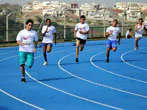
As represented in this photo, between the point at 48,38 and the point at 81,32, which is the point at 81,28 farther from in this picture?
the point at 48,38

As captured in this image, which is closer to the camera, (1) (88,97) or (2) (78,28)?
(1) (88,97)

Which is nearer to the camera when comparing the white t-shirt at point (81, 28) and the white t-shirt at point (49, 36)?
the white t-shirt at point (49, 36)

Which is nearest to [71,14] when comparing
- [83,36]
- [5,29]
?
[5,29]

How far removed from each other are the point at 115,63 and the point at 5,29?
11.4 m

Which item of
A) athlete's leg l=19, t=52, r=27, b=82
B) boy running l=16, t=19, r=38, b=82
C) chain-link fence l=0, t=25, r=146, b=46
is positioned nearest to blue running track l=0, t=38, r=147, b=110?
athlete's leg l=19, t=52, r=27, b=82

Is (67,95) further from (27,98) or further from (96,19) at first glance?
(96,19)

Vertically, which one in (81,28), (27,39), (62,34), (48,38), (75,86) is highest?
(81,28)

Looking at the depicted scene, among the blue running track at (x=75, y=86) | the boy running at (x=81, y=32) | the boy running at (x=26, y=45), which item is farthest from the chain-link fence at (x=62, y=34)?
the boy running at (x=26, y=45)

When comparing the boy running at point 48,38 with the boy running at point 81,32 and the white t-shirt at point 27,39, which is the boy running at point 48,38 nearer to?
the boy running at point 81,32

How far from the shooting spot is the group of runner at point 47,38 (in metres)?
12.0

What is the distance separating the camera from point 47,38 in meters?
16.4

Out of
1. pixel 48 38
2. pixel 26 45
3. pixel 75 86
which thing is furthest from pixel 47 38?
pixel 75 86

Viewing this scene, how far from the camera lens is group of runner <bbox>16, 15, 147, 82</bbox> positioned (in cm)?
1195

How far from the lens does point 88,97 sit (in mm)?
9828
